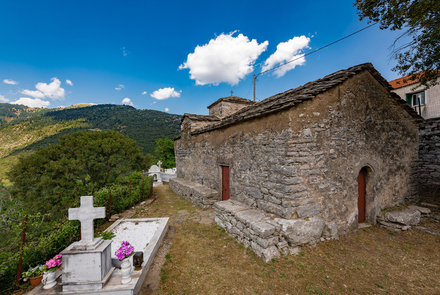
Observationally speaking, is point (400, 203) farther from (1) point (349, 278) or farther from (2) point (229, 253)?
(2) point (229, 253)

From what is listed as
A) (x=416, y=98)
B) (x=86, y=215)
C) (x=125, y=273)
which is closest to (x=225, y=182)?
(x=125, y=273)

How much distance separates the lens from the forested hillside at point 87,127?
3196 centimetres

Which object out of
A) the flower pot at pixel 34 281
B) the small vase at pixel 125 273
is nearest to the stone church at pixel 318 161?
the small vase at pixel 125 273

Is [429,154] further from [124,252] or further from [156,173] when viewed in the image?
[156,173]

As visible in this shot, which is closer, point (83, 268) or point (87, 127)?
point (83, 268)

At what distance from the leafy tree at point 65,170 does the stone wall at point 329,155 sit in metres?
8.72

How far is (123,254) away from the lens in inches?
121

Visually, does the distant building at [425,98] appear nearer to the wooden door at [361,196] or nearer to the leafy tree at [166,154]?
the wooden door at [361,196]

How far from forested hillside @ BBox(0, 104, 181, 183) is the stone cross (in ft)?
95.3

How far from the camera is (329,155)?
4629 millimetres

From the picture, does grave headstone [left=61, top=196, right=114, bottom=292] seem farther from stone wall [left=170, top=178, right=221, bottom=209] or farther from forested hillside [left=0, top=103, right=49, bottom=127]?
forested hillside [left=0, top=103, right=49, bottom=127]

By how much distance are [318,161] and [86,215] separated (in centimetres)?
527

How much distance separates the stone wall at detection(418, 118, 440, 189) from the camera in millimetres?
6914

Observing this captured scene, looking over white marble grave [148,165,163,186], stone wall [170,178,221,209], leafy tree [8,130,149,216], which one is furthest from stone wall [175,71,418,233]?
white marble grave [148,165,163,186]
